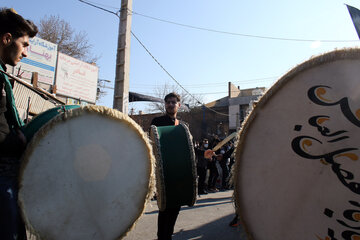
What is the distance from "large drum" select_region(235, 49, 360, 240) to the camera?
46.7 inches

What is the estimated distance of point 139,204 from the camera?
1711mm

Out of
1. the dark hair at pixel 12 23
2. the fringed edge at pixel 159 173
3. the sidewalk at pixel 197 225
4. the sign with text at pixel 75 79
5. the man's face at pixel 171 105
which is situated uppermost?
the sign with text at pixel 75 79

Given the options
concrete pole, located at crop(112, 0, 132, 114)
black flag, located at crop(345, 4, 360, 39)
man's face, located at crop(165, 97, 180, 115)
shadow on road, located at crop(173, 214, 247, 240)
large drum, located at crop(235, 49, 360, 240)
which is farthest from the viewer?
concrete pole, located at crop(112, 0, 132, 114)

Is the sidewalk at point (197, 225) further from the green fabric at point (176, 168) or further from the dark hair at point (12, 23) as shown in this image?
the dark hair at point (12, 23)

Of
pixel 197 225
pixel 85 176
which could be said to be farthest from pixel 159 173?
pixel 197 225

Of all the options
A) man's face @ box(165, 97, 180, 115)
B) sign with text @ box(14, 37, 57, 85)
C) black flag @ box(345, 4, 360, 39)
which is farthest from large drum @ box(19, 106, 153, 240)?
sign with text @ box(14, 37, 57, 85)

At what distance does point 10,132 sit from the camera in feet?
4.61

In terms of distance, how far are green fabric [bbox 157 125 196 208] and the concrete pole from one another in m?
5.92

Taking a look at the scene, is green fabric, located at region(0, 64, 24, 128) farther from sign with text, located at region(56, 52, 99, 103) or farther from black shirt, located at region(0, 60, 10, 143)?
sign with text, located at region(56, 52, 99, 103)

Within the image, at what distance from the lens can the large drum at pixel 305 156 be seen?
3.89ft

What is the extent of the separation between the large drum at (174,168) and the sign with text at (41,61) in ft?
22.6

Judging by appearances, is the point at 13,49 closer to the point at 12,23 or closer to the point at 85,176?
the point at 12,23

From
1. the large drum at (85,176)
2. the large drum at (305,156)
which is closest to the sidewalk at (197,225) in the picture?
the large drum at (85,176)

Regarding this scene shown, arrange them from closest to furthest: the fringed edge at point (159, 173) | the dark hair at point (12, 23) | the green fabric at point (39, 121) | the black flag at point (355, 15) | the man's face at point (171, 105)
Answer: the dark hair at point (12, 23)
the green fabric at point (39, 121)
the fringed edge at point (159, 173)
the man's face at point (171, 105)
the black flag at point (355, 15)
